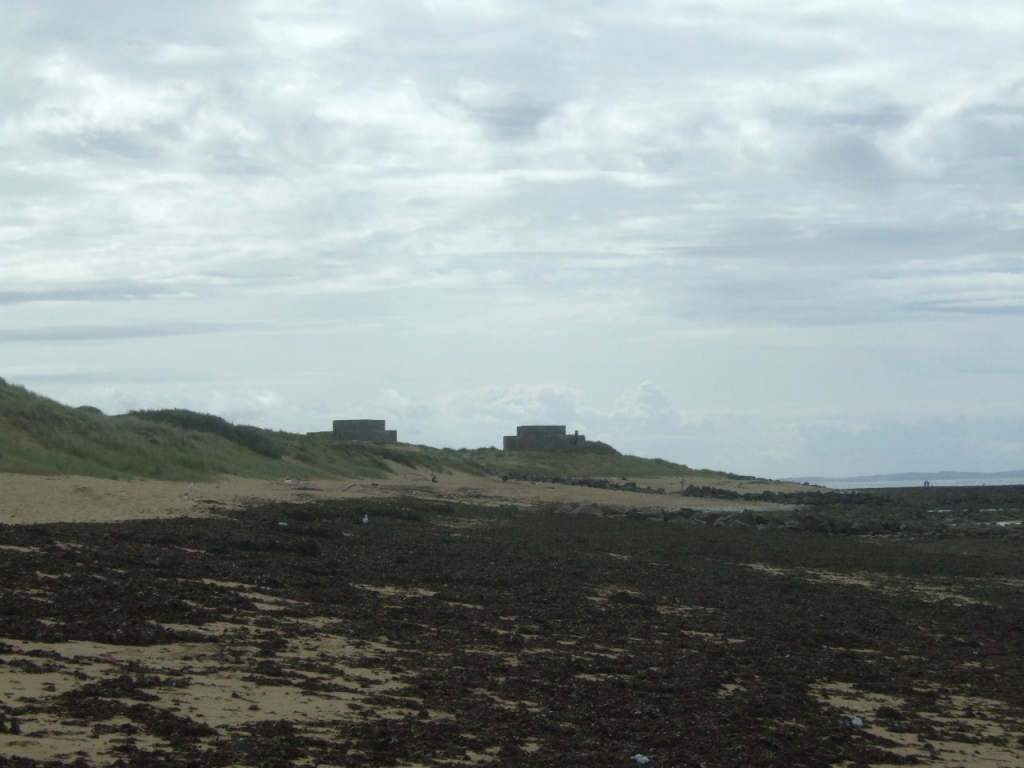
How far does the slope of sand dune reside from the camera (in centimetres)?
1718

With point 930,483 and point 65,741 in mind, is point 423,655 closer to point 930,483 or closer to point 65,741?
point 65,741

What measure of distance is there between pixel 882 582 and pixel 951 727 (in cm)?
981

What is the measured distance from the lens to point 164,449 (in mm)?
29062

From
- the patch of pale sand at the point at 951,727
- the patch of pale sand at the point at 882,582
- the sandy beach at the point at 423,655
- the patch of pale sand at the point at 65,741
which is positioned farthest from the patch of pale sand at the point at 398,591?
the patch of pale sand at the point at 882,582

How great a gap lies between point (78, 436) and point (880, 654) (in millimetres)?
21326

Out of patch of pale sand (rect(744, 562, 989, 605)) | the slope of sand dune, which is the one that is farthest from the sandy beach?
the slope of sand dune

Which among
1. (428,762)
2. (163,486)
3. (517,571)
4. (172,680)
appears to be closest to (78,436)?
(163,486)

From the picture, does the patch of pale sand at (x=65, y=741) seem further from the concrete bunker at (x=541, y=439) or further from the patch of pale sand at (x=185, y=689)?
the concrete bunker at (x=541, y=439)

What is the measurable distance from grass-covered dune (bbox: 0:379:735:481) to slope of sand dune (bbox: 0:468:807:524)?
900 millimetres

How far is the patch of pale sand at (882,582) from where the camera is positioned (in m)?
16.3

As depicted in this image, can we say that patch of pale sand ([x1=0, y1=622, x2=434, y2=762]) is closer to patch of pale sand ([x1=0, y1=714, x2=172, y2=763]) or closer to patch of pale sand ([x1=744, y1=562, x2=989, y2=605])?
patch of pale sand ([x1=0, y1=714, x2=172, y2=763])

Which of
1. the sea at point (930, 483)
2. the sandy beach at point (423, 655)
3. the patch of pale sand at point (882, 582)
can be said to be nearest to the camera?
the sandy beach at point (423, 655)

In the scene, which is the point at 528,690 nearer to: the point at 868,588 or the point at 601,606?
the point at 601,606

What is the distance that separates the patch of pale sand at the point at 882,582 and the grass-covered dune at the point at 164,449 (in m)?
14.2
